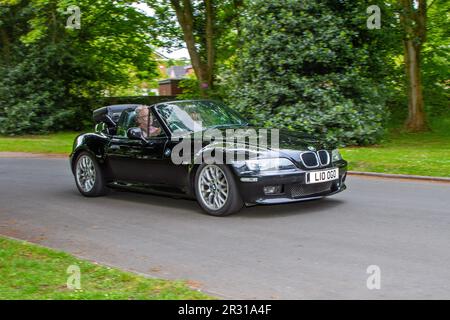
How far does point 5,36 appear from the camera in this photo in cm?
2791

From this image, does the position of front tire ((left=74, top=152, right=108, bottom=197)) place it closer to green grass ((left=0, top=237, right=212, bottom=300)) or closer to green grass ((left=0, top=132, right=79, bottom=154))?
green grass ((left=0, top=237, right=212, bottom=300))

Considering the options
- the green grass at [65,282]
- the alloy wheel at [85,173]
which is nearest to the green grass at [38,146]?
the alloy wheel at [85,173]

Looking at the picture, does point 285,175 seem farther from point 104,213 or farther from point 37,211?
point 37,211

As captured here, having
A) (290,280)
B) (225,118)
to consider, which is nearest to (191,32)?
(225,118)

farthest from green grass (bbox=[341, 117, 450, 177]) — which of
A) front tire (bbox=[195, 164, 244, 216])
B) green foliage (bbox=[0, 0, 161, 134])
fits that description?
green foliage (bbox=[0, 0, 161, 134])

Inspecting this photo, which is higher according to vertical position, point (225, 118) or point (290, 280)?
point (225, 118)

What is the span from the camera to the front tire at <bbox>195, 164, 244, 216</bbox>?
7762 mm

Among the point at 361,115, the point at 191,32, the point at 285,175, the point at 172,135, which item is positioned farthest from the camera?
the point at 191,32

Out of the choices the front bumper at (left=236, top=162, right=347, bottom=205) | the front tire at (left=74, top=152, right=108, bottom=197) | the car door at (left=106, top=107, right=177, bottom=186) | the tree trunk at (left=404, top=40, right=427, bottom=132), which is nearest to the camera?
the front bumper at (left=236, top=162, right=347, bottom=205)

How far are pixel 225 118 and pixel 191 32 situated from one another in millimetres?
16330

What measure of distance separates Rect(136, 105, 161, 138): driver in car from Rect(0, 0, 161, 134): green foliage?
16.1m

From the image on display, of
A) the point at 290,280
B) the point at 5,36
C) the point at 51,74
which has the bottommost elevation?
the point at 290,280

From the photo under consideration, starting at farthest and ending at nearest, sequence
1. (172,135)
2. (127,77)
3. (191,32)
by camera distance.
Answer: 1. (127,77)
2. (191,32)
3. (172,135)

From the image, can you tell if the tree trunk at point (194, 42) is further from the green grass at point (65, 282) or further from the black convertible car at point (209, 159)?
the green grass at point (65, 282)
